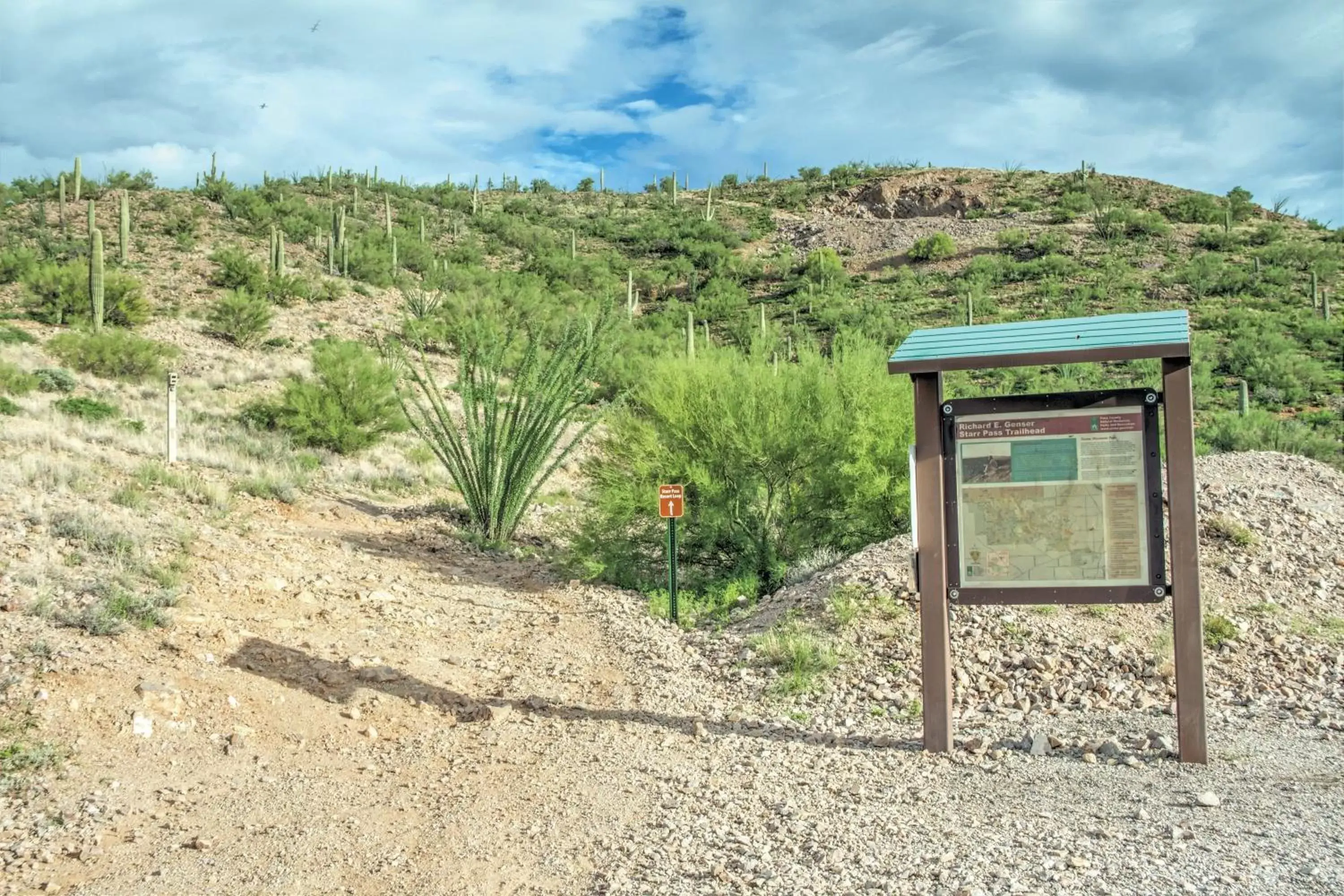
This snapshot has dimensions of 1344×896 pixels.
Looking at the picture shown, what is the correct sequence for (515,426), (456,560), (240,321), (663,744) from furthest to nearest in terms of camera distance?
(240,321) < (515,426) < (456,560) < (663,744)

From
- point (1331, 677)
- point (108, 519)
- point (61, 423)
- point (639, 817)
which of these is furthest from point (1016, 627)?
point (61, 423)

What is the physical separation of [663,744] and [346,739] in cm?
198

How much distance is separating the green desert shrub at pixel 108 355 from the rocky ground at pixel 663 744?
13.6 meters

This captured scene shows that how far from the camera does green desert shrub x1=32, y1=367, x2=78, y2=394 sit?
19.4 metres

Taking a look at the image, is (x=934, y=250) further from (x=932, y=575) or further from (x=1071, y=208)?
(x=932, y=575)

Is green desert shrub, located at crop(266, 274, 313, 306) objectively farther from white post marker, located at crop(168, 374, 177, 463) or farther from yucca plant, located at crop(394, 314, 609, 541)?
yucca plant, located at crop(394, 314, 609, 541)

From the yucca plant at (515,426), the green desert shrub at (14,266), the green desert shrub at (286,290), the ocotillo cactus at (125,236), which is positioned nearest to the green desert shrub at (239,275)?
the green desert shrub at (286,290)

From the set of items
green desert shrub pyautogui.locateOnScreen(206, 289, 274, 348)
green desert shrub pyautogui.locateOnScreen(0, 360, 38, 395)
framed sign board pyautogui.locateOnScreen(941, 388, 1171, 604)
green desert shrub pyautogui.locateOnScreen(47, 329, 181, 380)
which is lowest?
framed sign board pyautogui.locateOnScreen(941, 388, 1171, 604)

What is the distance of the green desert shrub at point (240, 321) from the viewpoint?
2789 centimetres

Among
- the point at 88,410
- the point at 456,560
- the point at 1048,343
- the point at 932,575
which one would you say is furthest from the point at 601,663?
the point at 88,410

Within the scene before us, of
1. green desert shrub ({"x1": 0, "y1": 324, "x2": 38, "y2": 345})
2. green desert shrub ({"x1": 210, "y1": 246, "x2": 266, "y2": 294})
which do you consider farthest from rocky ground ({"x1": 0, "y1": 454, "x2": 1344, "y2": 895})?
green desert shrub ({"x1": 210, "y1": 246, "x2": 266, "y2": 294})

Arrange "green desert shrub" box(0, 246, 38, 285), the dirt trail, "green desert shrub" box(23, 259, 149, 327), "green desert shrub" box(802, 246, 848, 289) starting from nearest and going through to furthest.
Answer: the dirt trail < "green desert shrub" box(23, 259, 149, 327) < "green desert shrub" box(0, 246, 38, 285) < "green desert shrub" box(802, 246, 848, 289)

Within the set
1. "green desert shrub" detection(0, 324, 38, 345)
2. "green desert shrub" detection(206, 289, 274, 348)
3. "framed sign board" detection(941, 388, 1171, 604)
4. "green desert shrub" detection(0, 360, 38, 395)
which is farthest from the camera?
"green desert shrub" detection(206, 289, 274, 348)

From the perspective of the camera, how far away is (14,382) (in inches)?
722
